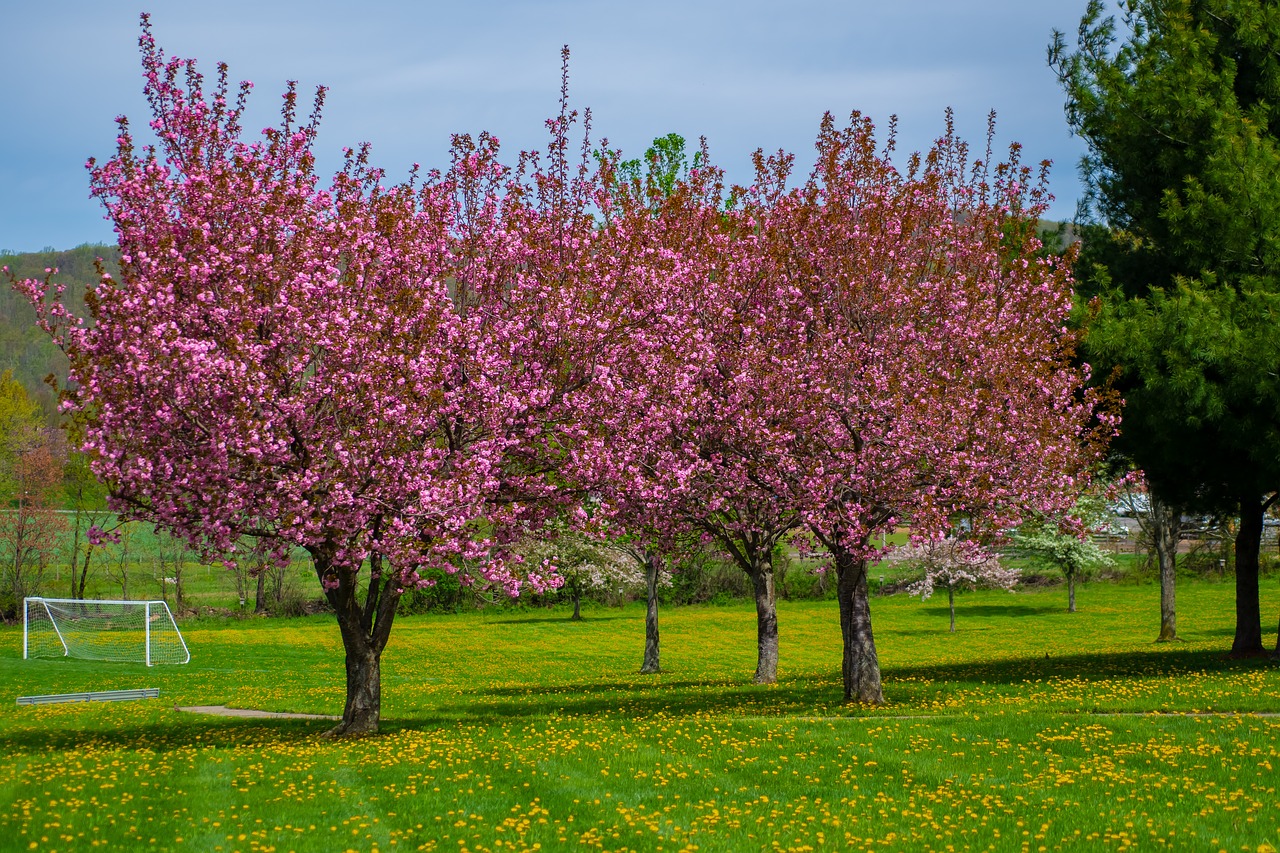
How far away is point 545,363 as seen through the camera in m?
19.1

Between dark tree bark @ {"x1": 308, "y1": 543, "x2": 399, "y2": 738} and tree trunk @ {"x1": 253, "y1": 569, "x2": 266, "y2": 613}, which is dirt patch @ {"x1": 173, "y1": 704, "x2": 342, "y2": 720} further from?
tree trunk @ {"x1": 253, "y1": 569, "x2": 266, "y2": 613}

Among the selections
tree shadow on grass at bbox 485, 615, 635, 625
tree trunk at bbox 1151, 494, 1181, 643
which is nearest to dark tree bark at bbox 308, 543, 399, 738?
tree trunk at bbox 1151, 494, 1181, 643

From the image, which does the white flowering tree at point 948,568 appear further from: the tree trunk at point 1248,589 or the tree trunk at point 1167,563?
the tree trunk at point 1248,589

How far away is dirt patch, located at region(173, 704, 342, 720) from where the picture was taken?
2350 centimetres

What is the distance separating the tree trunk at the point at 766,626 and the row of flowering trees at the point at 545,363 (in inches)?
115

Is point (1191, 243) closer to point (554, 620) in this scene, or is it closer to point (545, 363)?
point (545, 363)

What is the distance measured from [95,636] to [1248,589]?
4661 centimetres

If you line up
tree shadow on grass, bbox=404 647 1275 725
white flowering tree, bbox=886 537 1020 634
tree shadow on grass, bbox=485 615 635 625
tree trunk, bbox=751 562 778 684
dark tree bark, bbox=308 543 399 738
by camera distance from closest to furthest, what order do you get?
dark tree bark, bbox=308 543 399 738 < tree shadow on grass, bbox=404 647 1275 725 < tree trunk, bbox=751 562 778 684 < white flowering tree, bbox=886 537 1020 634 < tree shadow on grass, bbox=485 615 635 625

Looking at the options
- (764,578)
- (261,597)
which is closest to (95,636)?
(261,597)

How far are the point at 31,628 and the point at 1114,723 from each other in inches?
2243

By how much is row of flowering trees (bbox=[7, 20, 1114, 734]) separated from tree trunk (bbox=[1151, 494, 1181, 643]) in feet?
61.1

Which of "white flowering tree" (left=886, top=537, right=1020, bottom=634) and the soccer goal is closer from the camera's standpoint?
the soccer goal

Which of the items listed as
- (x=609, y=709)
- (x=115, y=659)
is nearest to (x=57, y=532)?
(x=115, y=659)

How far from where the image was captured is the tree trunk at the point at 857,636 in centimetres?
2167
